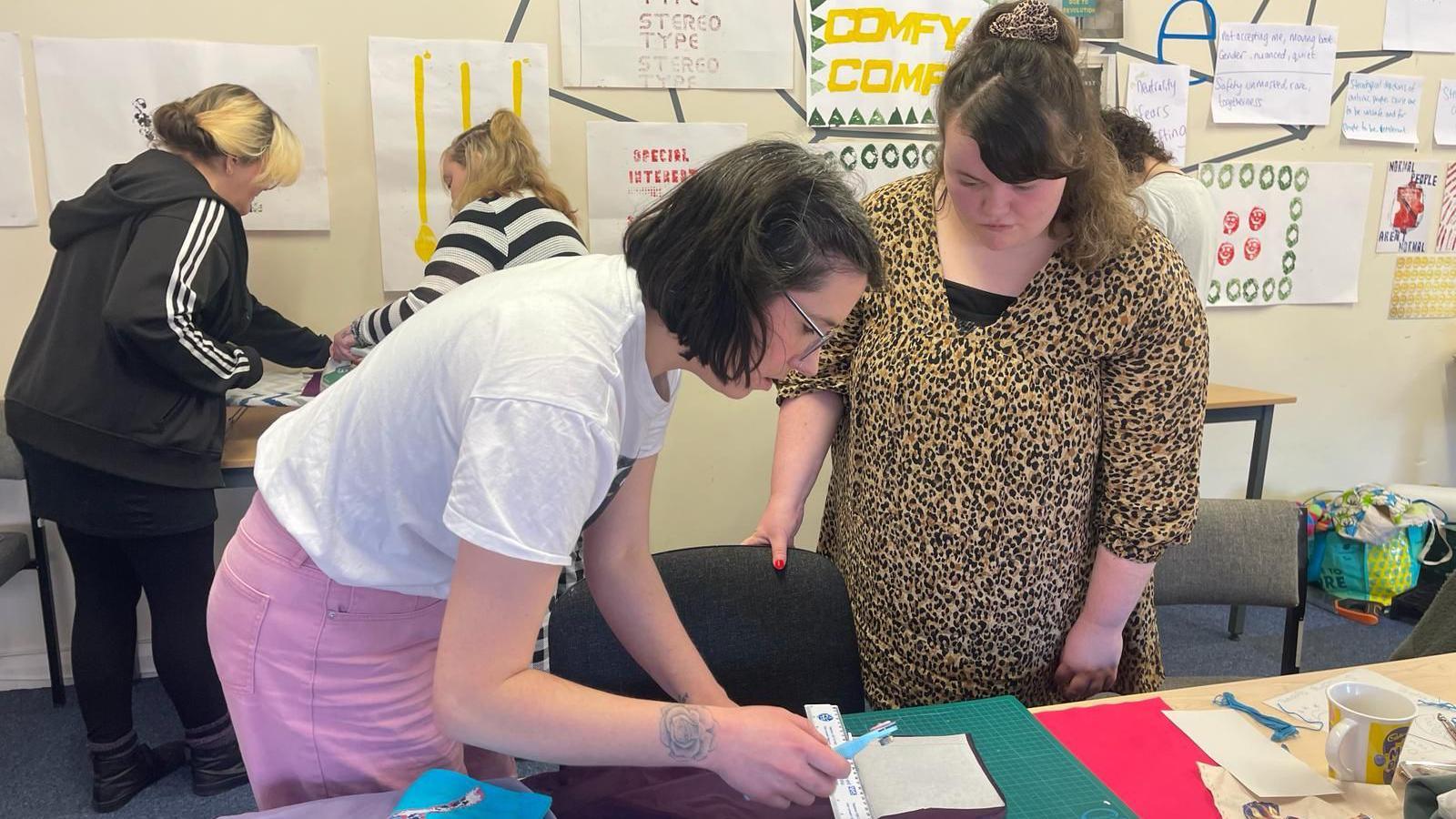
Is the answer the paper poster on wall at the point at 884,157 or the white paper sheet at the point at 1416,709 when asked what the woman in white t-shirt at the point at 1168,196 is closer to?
the paper poster on wall at the point at 884,157

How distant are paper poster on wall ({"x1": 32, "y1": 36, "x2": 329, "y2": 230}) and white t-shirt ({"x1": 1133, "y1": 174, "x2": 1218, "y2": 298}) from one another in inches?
80.7

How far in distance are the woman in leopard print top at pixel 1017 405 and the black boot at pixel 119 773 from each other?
169cm

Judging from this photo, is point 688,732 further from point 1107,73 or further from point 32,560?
point 1107,73

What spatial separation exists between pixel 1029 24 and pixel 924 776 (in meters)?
0.84

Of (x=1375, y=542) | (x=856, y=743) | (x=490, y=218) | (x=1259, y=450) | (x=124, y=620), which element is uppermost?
(x=490, y=218)

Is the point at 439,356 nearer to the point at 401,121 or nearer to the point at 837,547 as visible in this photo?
the point at 837,547

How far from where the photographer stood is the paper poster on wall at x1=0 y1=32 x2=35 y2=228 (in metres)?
2.25

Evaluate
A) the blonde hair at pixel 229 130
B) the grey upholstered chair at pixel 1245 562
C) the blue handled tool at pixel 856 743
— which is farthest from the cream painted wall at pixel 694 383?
the blue handled tool at pixel 856 743

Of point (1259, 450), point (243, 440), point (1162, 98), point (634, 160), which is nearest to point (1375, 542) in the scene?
point (1259, 450)

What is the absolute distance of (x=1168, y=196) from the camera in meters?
2.13

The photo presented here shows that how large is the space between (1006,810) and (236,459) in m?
1.83

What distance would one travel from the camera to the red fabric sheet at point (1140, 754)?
0.97 m

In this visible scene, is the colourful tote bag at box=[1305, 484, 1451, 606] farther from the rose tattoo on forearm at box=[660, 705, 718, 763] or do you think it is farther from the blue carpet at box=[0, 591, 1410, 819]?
the rose tattoo on forearm at box=[660, 705, 718, 763]

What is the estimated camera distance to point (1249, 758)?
1.04 m
